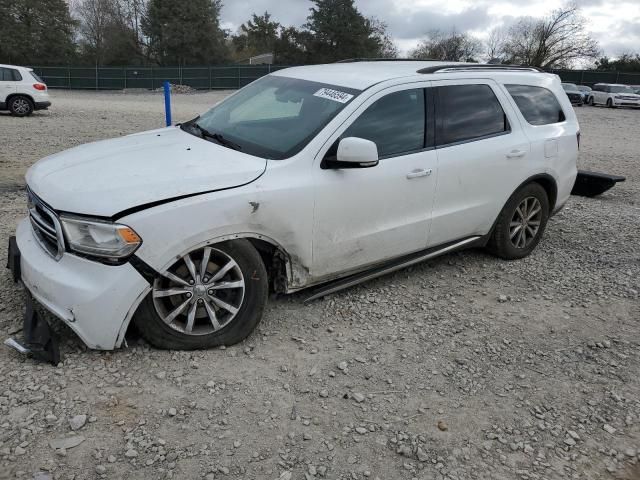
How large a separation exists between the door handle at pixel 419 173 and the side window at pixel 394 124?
0.53ft

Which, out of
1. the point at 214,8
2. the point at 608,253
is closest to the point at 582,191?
the point at 608,253

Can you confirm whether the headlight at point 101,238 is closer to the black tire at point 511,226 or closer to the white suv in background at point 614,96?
the black tire at point 511,226

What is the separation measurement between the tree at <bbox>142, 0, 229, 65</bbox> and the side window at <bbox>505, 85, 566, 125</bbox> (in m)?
52.6

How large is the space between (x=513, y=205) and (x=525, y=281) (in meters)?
0.68

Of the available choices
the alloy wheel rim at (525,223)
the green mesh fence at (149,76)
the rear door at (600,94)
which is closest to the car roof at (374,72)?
the alloy wheel rim at (525,223)

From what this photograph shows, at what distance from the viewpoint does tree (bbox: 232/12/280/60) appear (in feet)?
225

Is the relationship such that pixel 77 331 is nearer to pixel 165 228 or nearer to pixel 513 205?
pixel 165 228

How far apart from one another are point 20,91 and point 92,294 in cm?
1580

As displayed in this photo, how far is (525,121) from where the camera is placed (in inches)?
196

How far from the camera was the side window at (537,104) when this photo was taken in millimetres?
5012

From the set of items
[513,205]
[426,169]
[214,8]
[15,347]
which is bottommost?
[15,347]

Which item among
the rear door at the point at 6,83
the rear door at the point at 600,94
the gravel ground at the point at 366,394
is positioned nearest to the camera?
the gravel ground at the point at 366,394

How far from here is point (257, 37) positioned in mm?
69938

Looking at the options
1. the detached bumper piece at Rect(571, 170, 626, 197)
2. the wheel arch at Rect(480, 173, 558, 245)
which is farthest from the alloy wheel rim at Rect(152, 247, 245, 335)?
the detached bumper piece at Rect(571, 170, 626, 197)
